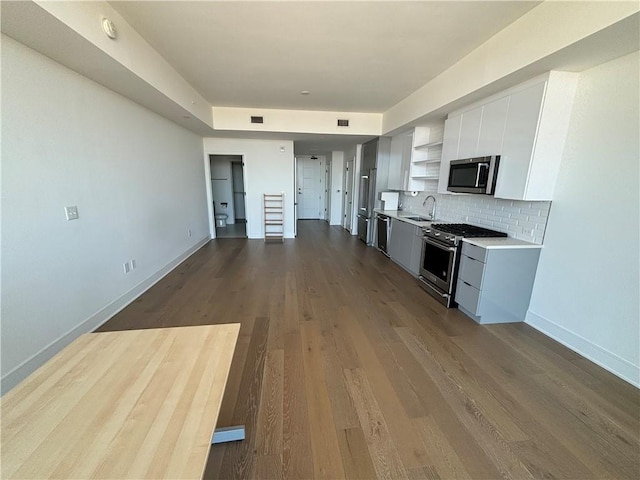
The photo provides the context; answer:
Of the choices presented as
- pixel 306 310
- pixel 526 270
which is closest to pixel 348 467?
pixel 306 310

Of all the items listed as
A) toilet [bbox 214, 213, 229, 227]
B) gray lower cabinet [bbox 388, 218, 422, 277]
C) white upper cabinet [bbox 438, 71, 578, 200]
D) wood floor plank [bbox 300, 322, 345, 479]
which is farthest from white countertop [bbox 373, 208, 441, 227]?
toilet [bbox 214, 213, 229, 227]

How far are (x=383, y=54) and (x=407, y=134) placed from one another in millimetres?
2211

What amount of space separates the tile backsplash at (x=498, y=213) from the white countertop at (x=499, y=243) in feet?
0.33

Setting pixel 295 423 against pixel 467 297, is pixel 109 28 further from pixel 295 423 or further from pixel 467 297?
pixel 467 297

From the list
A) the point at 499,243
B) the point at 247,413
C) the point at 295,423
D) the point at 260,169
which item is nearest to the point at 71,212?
the point at 247,413

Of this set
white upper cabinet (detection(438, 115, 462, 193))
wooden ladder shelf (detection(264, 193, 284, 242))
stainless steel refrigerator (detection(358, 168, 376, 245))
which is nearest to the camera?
white upper cabinet (detection(438, 115, 462, 193))

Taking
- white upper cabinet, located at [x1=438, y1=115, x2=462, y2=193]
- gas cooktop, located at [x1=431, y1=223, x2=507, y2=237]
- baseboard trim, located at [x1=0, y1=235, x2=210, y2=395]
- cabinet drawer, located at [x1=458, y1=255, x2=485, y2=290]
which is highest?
white upper cabinet, located at [x1=438, y1=115, x2=462, y2=193]

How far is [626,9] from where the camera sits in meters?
1.60

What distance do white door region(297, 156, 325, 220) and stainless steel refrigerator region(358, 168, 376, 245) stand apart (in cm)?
304

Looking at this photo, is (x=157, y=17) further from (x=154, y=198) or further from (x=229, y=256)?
(x=229, y=256)

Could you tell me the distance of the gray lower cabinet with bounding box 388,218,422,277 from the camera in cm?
409

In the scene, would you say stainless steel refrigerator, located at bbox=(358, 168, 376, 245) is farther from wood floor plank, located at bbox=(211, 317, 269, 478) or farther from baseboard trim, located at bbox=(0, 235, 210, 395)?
wood floor plank, located at bbox=(211, 317, 269, 478)

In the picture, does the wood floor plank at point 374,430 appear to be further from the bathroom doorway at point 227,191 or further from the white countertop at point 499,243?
the bathroom doorway at point 227,191

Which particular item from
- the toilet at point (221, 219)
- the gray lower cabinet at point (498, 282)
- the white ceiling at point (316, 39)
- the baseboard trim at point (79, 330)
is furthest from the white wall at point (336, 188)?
the gray lower cabinet at point (498, 282)
